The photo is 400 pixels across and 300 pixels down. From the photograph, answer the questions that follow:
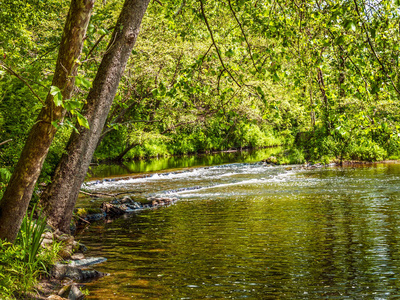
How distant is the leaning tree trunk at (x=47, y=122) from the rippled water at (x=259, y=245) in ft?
5.51

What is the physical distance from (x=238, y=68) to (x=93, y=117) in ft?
8.46

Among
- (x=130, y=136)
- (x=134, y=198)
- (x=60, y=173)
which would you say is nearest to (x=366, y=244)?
(x=60, y=173)

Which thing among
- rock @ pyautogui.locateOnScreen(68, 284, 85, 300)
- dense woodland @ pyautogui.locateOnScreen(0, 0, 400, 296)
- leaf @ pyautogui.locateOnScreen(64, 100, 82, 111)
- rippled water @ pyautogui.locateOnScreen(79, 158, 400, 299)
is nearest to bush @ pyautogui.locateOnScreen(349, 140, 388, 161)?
rippled water @ pyautogui.locateOnScreen(79, 158, 400, 299)

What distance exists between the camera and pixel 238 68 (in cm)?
716

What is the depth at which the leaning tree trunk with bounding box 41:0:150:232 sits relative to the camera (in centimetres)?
707

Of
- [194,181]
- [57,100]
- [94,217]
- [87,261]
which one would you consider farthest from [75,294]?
[194,181]

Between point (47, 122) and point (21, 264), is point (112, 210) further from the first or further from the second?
point (47, 122)

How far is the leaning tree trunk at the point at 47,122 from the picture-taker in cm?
432

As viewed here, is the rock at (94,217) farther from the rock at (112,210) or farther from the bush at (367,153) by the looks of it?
the bush at (367,153)

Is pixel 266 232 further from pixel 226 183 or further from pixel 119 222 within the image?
pixel 226 183

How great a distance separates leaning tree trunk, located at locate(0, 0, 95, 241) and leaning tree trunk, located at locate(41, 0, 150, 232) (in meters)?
2.44

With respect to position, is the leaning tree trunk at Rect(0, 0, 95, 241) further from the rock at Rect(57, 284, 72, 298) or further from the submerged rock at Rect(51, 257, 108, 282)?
the submerged rock at Rect(51, 257, 108, 282)

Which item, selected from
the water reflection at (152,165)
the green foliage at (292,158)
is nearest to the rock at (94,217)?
the water reflection at (152,165)

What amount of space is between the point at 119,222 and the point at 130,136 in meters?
15.5
